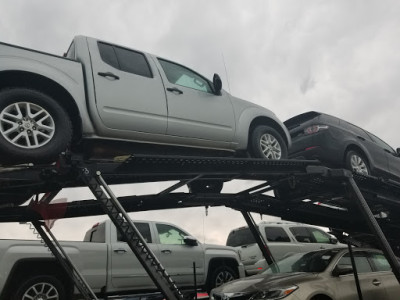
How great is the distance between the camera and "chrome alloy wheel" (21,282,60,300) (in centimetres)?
554

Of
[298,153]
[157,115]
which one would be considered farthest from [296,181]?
[157,115]

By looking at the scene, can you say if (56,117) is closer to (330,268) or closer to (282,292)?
(282,292)

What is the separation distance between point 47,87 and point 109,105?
626 millimetres

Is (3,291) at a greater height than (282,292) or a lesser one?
greater

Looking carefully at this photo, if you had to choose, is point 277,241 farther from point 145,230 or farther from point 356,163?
point 145,230

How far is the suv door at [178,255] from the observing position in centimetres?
678

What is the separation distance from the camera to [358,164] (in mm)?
7496

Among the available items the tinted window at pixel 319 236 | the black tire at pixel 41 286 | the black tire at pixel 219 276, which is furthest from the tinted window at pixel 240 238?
the black tire at pixel 41 286

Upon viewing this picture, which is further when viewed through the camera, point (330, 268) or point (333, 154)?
point (333, 154)

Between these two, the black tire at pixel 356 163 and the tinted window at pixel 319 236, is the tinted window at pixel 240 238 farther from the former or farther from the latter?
the black tire at pixel 356 163

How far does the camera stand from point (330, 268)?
5.40 m

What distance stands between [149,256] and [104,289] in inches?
98.2

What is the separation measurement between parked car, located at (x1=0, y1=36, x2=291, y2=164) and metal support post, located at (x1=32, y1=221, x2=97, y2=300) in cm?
→ 157

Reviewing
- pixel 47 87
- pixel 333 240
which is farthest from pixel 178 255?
pixel 333 240
